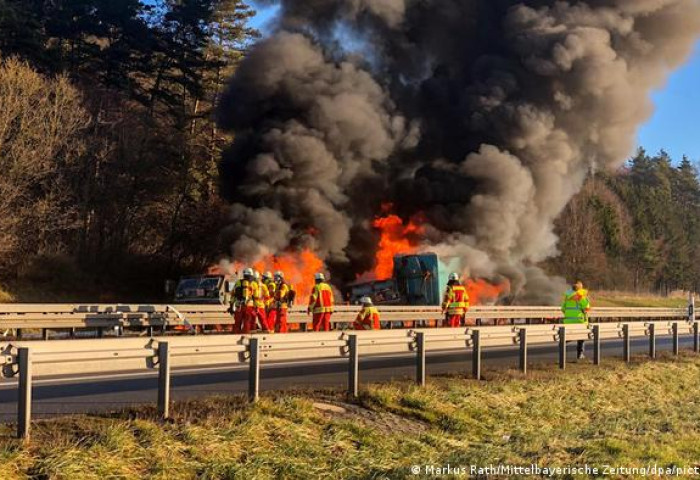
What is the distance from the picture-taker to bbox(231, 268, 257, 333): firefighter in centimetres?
1482

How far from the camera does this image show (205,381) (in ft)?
32.9

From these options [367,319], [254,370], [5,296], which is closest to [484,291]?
[5,296]

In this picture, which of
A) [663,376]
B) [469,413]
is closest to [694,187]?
[663,376]

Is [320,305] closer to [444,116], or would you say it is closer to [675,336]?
[675,336]

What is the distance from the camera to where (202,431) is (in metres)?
6.13

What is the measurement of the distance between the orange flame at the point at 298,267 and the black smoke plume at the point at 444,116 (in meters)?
0.74

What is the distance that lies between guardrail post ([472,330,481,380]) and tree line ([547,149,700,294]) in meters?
45.1

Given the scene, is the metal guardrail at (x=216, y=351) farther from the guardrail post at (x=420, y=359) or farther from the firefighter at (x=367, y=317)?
the firefighter at (x=367, y=317)

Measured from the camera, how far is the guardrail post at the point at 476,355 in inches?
415

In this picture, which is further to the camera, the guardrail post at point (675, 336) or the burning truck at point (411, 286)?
the burning truck at point (411, 286)

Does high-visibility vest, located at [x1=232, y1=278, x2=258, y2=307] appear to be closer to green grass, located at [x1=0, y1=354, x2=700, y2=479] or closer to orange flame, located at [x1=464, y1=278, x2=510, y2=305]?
green grass, located at [x1=0, y1=354, x2=700, y2=479]

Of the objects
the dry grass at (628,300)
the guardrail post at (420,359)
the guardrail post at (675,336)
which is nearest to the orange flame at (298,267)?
the guardrail post at (675,336)

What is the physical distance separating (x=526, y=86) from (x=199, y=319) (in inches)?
896

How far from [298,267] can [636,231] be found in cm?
5161
